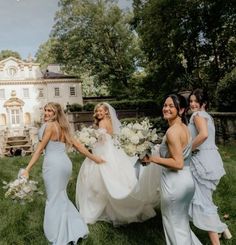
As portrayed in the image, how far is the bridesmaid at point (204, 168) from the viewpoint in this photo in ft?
17.0

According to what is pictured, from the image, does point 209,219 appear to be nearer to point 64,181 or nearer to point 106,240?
point 106,240

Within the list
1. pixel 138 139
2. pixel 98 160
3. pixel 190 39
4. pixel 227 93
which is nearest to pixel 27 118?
pixel 190 39

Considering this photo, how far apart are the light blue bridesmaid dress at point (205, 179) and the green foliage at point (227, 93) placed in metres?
13.8

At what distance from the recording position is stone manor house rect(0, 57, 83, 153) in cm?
6038

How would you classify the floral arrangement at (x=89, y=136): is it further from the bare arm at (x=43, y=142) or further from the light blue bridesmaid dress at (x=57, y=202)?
the bare arm at (x=43, y=142)

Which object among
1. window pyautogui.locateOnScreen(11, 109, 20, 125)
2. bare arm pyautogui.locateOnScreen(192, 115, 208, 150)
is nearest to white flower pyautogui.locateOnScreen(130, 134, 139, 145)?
bare arm pyautogui.locateOnScreen(192, 115, 208, 150)

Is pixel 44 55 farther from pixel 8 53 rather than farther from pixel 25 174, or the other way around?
pixel 25 174

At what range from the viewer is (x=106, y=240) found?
239 inches

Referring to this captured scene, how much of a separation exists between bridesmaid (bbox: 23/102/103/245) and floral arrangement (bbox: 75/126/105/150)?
32.8 inches

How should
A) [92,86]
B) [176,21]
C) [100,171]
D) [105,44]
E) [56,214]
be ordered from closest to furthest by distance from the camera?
[56,214]
[100,171]
[176,21]
[105,44]
[92,86]

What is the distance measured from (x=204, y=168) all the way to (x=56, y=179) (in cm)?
212

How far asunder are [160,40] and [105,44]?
815 inches

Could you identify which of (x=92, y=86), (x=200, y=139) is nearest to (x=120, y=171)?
(x=200, y=139)

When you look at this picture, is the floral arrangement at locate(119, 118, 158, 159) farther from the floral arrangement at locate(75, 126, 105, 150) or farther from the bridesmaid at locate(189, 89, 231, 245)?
the floral arrangement at locate(75, 126, 105, 150)
